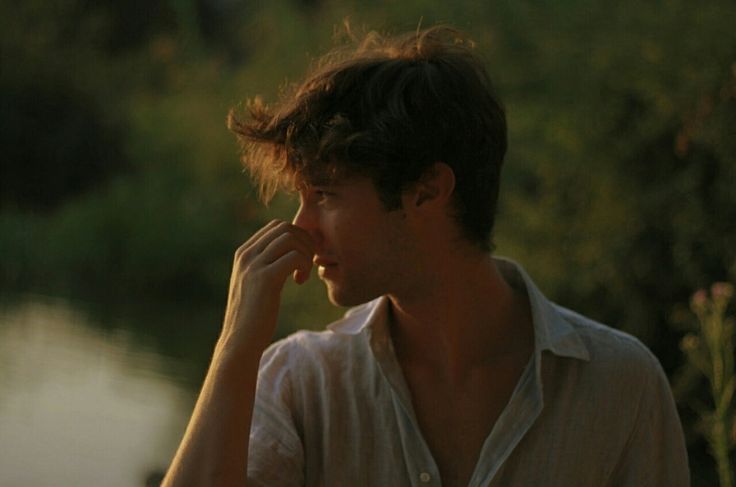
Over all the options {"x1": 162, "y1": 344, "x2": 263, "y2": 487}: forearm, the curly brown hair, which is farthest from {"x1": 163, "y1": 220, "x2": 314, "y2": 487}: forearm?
the curly brown hair

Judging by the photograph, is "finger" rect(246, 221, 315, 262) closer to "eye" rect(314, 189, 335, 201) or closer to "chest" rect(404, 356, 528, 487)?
"eye" rect(314, 189, 335, 201)

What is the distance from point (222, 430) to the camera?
67.4 inches

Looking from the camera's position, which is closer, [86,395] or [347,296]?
[347,296]

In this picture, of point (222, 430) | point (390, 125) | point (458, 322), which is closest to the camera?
point (222, 430)

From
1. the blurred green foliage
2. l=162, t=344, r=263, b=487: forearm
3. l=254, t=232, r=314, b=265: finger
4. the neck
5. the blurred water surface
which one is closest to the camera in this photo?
l=162, t=344, r=263, b=487: forearm

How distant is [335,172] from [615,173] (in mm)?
3042

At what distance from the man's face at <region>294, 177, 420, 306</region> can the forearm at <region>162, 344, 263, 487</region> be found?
0.16m

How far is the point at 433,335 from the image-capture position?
1919mm

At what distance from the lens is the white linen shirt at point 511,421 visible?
1.82 metres

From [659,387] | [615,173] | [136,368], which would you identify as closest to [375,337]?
[659,387]

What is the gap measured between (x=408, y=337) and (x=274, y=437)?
265mm

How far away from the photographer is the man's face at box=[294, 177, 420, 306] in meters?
1.79

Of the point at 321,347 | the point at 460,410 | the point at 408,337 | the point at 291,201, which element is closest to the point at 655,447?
the point at 460,410

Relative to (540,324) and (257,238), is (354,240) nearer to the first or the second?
(257,238)
